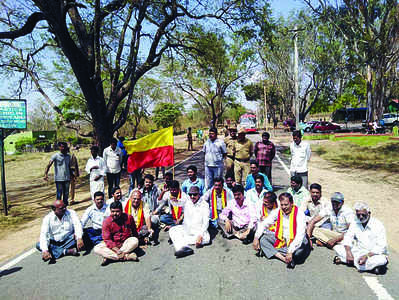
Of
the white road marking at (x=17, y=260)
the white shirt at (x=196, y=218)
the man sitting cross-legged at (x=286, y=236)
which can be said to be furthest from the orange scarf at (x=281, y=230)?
the white road marking at (x=17, y=260)

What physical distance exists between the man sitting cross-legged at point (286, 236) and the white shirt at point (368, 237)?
0.60 m

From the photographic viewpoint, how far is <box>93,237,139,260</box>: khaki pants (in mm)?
4668

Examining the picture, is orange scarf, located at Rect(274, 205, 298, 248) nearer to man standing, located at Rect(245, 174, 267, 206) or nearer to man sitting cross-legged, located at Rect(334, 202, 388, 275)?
man sitting cross-legged, located at Rect(334, 202, 388, 275)

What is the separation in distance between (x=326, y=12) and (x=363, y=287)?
17.9 metres

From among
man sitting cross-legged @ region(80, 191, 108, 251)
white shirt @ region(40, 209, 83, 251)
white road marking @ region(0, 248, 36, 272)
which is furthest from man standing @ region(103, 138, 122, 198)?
white shirt @ region(40, 209, 83, 251)

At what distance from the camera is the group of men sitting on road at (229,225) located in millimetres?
4391

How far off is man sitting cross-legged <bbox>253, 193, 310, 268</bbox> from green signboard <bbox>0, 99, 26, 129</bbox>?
21.5 ft

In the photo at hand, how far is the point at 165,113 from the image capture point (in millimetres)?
46031

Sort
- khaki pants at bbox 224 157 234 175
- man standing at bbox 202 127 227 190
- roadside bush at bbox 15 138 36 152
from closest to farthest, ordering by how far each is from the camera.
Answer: man standing at bbox 202 127 227 190 → khaki pants at bbox 224 157 234 175 → roadside bush at bbox 15 138 36 152

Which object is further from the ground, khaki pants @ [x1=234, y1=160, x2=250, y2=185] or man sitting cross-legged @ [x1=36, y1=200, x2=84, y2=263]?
khaki pants @ [x1=234, y1=160, x2=250, y2=185]

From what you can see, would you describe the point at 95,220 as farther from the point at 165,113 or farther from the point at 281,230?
the point at 165,113

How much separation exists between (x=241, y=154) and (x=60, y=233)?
458 cm

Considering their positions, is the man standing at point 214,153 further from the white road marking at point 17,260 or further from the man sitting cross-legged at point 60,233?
the white road marking at point 17,260

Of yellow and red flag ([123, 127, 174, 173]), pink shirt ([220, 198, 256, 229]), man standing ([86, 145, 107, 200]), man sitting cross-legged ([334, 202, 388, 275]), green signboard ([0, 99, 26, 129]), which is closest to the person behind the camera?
man sitting cross-legged ([334, 202, 388, 275])
